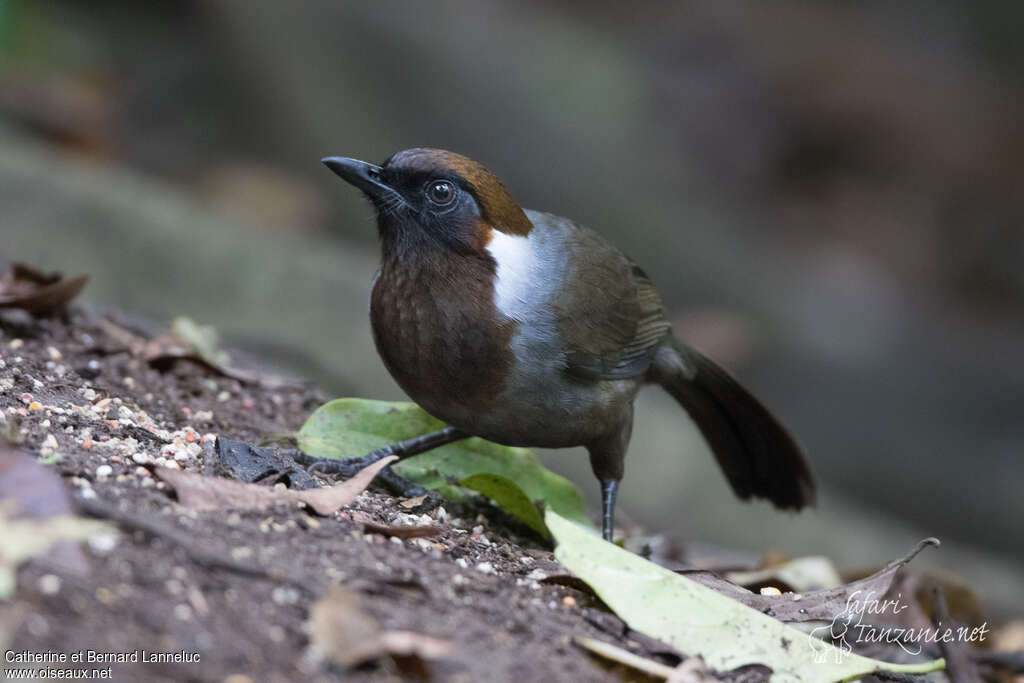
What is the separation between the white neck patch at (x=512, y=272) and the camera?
3688 millimetres

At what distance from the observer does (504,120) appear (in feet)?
27.7

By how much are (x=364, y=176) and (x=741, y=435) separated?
2.09 meters

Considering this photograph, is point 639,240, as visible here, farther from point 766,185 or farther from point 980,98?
point 980,98

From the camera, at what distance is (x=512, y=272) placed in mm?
3758

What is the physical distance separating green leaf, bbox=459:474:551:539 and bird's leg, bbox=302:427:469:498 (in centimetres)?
21

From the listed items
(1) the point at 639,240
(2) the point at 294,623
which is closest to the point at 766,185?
(1) the point at 639,240

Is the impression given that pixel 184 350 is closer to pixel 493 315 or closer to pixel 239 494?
pixel 493 315

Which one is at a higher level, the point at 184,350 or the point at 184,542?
the point at 184,350

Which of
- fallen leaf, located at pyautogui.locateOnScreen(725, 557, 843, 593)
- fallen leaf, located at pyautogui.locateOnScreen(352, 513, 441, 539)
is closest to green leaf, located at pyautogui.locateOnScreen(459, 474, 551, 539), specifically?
fallen leaf, located at pyautogui.locateOnScreen(352, 513, 441, 539)

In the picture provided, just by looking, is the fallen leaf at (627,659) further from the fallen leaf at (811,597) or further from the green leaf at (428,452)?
the green leaf at (428,452)

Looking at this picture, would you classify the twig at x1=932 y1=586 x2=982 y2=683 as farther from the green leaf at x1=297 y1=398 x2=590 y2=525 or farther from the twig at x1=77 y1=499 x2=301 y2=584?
the twig at x1=77 y1=499 x2=301 y2=584

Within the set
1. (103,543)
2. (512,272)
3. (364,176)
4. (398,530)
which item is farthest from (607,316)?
(103,543)

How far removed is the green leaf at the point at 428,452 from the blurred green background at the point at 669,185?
6.30ft

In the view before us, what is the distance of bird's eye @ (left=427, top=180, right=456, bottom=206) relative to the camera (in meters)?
3.76
